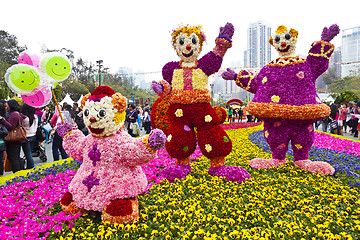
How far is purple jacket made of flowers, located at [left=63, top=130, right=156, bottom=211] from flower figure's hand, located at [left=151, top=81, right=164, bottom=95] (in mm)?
1330

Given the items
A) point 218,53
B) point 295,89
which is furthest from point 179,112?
point 295,89

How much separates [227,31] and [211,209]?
277 cm

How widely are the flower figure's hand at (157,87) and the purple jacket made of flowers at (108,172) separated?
1.33 metres

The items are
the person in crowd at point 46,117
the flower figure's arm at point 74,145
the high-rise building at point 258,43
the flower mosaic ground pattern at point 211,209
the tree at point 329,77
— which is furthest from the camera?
the tree at point 329,77

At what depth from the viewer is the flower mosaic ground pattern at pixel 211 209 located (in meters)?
2.73

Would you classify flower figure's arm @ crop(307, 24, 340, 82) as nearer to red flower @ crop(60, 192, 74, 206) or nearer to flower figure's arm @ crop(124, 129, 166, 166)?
flower figure's arm @ crop(124, 129, 166, 166)

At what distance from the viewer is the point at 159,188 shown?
385 cm

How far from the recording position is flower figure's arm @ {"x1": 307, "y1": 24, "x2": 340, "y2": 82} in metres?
4.33

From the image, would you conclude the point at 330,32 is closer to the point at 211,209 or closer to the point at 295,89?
the point at 295,89

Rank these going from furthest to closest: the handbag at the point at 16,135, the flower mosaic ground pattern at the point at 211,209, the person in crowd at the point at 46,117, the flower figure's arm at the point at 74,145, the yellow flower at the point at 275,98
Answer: the person in crowd at the point at 46,117
the handbag at the point at 16,135
the yellow flower at the point at 275,98
the flower figure's arm at the point at 74,145
the flower mosaic ground pattern at the point at 211,209

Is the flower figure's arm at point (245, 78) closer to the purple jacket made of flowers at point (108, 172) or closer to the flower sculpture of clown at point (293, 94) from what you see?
the flower sculpture of clown at point (293, 94)

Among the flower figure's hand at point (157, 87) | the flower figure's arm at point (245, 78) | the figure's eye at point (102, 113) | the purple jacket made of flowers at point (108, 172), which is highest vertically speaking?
the flower figure's arm at point (245, 78)

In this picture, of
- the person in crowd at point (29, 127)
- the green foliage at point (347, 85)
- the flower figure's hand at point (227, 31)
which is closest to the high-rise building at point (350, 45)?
the green foliage at point (347, 85)

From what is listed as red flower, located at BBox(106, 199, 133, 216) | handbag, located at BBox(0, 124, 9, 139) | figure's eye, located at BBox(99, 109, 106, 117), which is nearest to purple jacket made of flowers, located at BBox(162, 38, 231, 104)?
figure's eye, located at BBox(99, 109, 106, 117)
